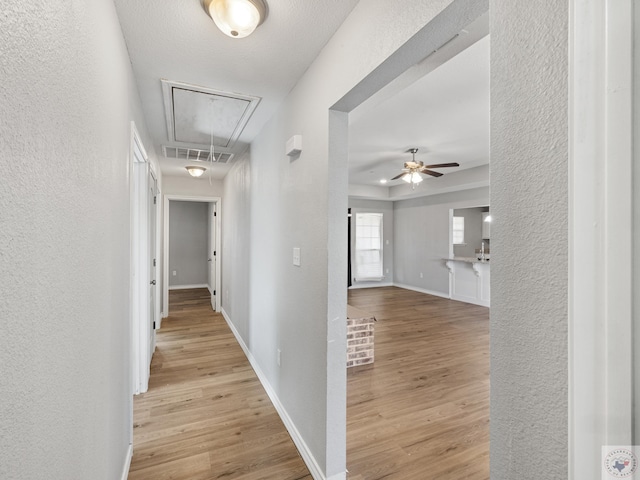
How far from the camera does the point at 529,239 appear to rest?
70 centimetres

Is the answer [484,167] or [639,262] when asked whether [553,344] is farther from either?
[484,167]

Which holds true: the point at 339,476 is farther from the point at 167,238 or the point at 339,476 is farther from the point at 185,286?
the point at 185,286

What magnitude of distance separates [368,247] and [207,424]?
6.73m

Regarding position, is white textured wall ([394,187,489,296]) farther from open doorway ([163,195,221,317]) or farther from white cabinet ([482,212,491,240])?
open doorway ([163,195,221,317])

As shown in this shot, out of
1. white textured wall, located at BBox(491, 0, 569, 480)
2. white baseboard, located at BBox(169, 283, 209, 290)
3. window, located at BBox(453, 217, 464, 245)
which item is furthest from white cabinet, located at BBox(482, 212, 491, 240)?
white textured wall, located at BBox(491, 0, 569, 480)

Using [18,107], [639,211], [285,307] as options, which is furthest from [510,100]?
[285,307]

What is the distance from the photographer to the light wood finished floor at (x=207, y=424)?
1854 millimetres

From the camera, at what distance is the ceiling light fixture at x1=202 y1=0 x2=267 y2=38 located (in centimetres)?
138

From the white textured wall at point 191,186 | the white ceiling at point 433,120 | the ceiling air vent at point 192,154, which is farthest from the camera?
the white textured wall at point 191,186

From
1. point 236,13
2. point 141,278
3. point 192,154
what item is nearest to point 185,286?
point 192,154

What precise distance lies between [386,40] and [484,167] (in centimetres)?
513

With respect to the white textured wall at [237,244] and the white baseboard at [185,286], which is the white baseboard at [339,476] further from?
the white baseboard at [185,286]

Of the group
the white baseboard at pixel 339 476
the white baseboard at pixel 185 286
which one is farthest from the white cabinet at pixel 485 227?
the white baseboard at pixel 339 476

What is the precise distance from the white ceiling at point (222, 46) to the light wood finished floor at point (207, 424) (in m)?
2.50
